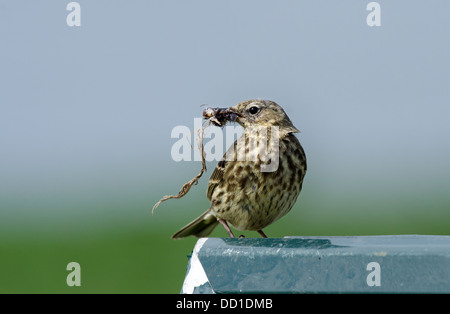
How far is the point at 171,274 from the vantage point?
26.6 ft

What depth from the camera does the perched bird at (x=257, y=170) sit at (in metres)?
5.04

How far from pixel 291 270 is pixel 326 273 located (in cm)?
14

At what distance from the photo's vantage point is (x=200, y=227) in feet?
19.1

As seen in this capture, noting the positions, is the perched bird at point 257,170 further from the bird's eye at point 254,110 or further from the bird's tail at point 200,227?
the bird's tail at point 200,227

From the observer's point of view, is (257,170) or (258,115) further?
(258,115)

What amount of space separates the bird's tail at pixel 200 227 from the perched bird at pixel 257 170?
263 millimetres

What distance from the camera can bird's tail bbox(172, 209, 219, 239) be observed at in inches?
227

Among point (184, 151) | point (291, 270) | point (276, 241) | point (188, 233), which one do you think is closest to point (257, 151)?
point (184, 151)

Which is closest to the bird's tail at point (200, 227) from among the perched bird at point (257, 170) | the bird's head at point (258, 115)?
the perched bird at point (257, 170)

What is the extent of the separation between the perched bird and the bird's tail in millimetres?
263

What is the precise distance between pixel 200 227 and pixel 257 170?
0.97 metres

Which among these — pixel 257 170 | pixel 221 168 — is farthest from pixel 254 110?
pixel 257 170

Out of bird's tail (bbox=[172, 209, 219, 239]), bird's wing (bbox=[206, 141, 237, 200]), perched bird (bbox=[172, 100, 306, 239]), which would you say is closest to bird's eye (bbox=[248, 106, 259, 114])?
perched bird (bbox=[172, 100, 306, 239])

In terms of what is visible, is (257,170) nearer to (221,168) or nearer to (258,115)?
(221,168)
